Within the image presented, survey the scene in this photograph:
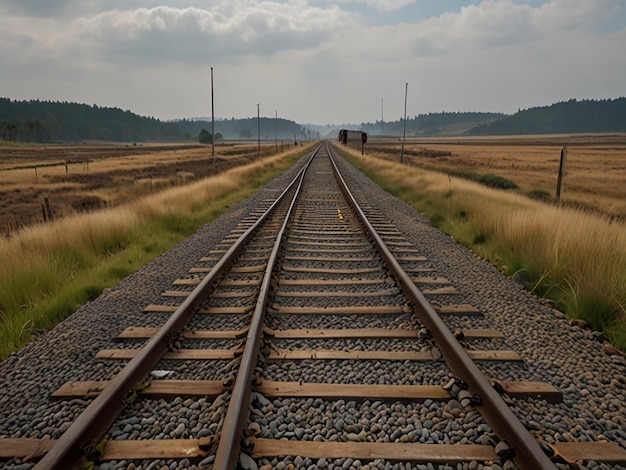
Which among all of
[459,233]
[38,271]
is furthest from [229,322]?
[459,233]

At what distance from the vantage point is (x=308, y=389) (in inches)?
128

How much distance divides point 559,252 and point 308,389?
492cm

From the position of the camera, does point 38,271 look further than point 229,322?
Yes

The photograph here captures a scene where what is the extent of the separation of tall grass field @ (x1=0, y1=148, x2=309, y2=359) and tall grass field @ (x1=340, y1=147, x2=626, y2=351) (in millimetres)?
6098

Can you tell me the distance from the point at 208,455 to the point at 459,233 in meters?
8.33

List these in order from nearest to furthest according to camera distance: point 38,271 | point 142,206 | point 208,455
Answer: point 208,455
point 38,271
point 142,206

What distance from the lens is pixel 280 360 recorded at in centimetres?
372

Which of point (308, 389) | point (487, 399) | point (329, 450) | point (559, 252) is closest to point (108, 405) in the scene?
point (308, 389)

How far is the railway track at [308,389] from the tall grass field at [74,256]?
1309mm

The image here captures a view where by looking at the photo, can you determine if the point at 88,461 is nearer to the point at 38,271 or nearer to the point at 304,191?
the point at 38,271

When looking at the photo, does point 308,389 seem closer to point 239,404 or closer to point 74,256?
point 239,404

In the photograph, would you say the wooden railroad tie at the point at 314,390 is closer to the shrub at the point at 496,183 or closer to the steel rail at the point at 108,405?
the steel rail at the point at 108,405

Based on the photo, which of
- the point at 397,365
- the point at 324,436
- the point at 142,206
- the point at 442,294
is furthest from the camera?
the point at 142,206

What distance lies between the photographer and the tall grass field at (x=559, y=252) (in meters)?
4.87
